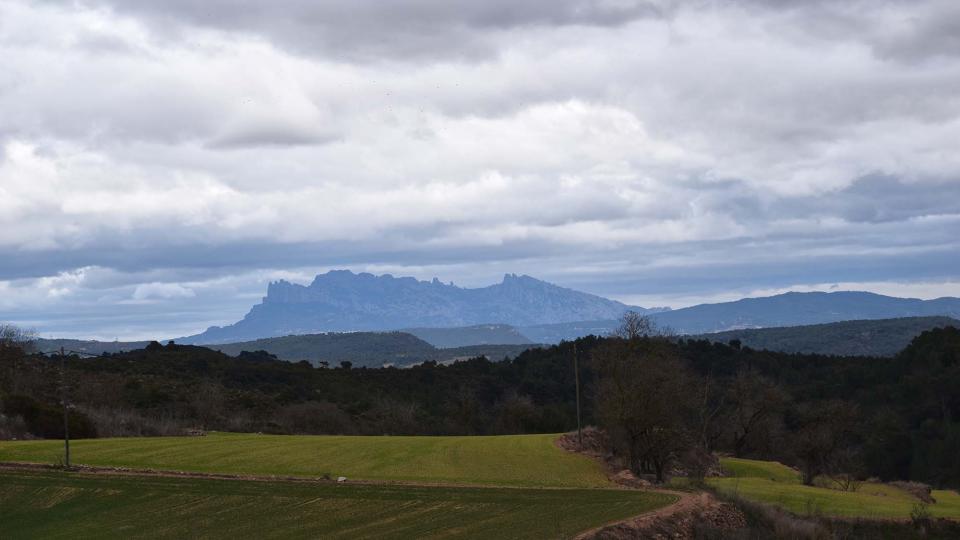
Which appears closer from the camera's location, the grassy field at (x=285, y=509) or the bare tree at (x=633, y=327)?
the grassy field at (x=285, y=509)

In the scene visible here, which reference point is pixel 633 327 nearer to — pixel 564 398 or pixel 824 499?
pixel 824 499

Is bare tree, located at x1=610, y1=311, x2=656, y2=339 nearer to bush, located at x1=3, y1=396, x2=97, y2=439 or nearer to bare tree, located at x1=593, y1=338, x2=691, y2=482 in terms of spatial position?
bare tree, located at x1=593, y1=338, x2=691, y2=482

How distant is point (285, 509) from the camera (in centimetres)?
3953

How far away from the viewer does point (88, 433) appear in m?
71.9

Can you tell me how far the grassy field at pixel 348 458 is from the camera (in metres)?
52.5

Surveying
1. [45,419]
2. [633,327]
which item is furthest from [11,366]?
[633,327]

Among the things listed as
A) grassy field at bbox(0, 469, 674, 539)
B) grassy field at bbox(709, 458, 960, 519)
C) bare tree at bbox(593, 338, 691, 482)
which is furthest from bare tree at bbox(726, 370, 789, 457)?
grassy field at bbox(0, 469, 674, 539)

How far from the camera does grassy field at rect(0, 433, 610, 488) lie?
52531 mm

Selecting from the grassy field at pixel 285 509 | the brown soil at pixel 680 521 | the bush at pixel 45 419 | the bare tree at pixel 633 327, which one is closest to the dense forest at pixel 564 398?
the bush at pixel 45 419

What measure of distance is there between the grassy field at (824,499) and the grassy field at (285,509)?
359 inches

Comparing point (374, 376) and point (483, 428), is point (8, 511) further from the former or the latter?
point (374, 376)

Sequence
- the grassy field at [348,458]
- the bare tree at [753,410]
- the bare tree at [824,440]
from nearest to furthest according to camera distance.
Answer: the grassy field at [348,458], the bare tree at [824,440], the bare tree at [753,410]

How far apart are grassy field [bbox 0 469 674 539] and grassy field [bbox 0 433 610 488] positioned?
15.7ft

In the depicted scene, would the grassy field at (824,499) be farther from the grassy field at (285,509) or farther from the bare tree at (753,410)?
the bare tree at (753,410)
